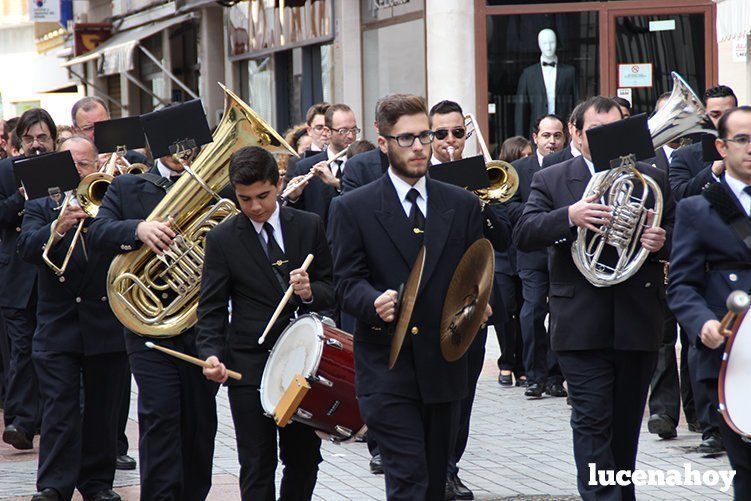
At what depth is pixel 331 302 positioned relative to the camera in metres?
6.52

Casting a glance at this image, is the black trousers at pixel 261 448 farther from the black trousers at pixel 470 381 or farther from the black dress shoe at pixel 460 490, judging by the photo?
the black dress shoe at pixel 460 490

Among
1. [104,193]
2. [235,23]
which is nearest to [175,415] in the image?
[104,193]

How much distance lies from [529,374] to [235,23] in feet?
50.0

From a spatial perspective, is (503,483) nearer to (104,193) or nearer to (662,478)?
(662,478)

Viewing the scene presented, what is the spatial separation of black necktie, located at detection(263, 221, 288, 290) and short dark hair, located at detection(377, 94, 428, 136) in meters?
0.84

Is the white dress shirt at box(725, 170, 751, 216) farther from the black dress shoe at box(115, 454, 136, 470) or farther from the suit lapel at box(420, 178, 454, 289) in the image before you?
the black dress shoe at box(115, 454, 136, 470)

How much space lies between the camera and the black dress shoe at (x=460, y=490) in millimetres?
7848

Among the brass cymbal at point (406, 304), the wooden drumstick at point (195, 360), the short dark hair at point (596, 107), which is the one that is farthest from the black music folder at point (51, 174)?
the brass cymbal at point (406, 304)

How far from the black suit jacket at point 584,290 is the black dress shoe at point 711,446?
1.91 m

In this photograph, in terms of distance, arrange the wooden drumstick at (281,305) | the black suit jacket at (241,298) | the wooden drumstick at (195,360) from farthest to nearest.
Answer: the black suit jacket at (241,298)
the wooden drumstick at (281,305)
the wooden drumstick at (195,360)

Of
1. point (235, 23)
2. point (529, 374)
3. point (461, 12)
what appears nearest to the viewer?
point (529, 374)

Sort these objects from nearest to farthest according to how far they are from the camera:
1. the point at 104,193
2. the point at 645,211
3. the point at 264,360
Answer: the point at 264,360, the point at 645,211, the point at 104,193

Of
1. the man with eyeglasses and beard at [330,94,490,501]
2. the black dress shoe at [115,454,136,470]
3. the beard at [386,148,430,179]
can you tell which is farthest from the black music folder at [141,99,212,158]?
the black dress shoe at [115,454,136,470]

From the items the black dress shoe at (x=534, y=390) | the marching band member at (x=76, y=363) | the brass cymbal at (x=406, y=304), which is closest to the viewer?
the brass cymbal at (x=406, y=304)
